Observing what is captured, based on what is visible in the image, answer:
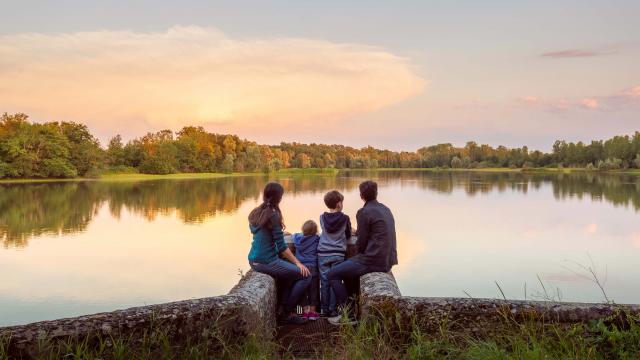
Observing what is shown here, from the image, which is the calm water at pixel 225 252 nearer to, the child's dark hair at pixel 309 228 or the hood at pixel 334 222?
the hood at pixel 334 222

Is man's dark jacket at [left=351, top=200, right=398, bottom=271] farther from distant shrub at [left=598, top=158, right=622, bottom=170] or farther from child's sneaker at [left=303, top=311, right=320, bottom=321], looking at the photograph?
distant shrub at [left=598, top=158, right=622, bottom=170]

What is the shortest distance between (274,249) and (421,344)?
2.02m

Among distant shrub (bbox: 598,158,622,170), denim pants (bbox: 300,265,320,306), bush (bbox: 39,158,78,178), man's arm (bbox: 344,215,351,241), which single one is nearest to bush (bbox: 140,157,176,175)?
bush (bbox: 39,158,78,178)

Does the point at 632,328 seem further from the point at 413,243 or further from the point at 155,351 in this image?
the point at 413,243

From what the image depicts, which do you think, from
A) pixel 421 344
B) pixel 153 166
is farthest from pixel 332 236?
pixel 153 166

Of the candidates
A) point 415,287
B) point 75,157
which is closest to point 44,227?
point 415,287

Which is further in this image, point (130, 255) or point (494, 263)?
point (130, 255)

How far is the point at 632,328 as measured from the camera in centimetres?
352

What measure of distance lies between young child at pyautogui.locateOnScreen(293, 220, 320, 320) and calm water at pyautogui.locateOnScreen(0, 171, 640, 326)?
2361 mm

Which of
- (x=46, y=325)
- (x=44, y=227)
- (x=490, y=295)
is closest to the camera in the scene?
(x=46, y=325)

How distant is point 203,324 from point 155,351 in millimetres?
377

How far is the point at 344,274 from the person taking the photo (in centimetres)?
542

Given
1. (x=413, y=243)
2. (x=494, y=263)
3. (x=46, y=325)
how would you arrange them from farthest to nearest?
1. (x=413, y=243)
2. (x=494, y=263)
3. (x=46, y=325)

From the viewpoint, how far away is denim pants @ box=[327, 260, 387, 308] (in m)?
5.33
